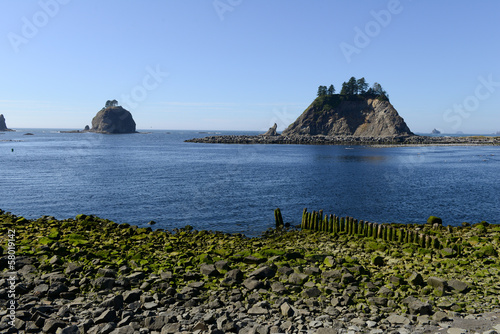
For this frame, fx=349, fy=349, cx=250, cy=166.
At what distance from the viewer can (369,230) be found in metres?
24.6

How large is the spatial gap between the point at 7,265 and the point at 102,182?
4121 cm

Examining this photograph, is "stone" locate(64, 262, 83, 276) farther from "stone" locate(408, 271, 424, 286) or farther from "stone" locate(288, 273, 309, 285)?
"stone" locate(408, 271, 424, 286)

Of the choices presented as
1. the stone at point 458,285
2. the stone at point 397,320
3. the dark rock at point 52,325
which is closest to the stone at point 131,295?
the dark rock at point 52,325

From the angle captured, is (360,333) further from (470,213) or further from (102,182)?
(102,182)

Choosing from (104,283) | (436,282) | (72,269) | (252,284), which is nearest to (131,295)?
(104,283)

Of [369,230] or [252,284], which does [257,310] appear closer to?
[252,284]

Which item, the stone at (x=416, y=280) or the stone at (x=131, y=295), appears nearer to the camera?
the stone at (x=131, y=295)

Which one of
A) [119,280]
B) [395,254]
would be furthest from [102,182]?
[395,254]

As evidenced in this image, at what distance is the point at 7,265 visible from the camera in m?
17.3

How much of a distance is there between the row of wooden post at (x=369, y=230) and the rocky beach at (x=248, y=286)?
0.46ft

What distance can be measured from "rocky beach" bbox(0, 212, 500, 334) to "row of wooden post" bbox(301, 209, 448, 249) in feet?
0.46

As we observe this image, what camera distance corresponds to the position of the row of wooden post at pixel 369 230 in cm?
2158

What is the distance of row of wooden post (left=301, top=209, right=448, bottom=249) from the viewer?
2158cm

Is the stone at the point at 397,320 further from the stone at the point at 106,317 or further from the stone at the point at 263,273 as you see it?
the stone at the point at 106,317
